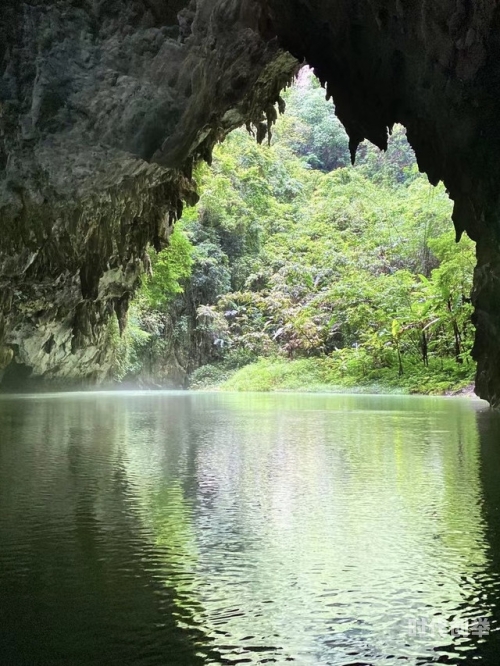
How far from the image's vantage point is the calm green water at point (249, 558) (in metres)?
1.71

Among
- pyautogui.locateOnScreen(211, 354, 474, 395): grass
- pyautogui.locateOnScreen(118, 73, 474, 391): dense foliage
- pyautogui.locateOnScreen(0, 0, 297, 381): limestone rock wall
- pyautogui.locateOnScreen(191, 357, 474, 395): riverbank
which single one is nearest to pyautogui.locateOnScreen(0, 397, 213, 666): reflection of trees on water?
pyautogui.locateOnScreen(0, 0, 297, 381): limestone rock wall

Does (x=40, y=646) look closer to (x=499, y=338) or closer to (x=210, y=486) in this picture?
(x=210, y=486)

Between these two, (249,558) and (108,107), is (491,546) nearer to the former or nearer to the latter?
(249,558)

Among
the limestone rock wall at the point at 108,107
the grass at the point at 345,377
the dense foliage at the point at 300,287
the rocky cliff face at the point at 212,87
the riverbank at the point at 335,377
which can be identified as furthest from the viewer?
the dense foliage at the point at 300,287

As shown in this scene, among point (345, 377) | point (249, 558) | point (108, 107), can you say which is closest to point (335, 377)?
point (345, 377)

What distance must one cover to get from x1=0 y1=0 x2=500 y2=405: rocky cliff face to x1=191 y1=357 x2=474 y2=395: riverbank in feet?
32.4

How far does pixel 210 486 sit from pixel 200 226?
1221 inches

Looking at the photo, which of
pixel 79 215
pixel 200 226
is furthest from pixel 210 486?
pixel 200 226

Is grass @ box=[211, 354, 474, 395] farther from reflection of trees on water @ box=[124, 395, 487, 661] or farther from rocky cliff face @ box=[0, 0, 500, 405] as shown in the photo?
reflection of trees on water @ box=[124, 395, 487, 661]

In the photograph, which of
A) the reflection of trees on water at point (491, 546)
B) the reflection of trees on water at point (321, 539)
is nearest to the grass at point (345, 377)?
the reflection of trees on water at point (491, 546)

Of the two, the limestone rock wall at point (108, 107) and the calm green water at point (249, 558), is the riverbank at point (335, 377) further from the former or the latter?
the calm green water at point (249, 558)

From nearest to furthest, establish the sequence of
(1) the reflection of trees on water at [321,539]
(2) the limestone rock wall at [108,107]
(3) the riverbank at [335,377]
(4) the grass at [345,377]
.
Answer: (1) the reflection of trees on water at [321,539] < (2) the limestone rock wall at [108,107] < (3) the riverbank at [335,377] < (4) the grass at [345,377]

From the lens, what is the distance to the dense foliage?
77.6 feet

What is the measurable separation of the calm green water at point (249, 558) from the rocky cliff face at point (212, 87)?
441cm
